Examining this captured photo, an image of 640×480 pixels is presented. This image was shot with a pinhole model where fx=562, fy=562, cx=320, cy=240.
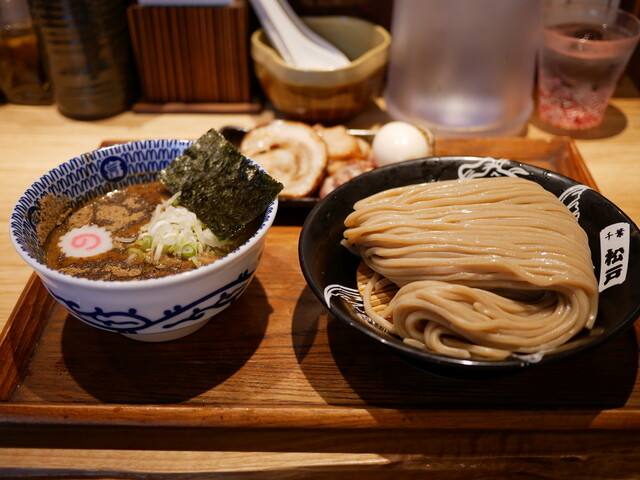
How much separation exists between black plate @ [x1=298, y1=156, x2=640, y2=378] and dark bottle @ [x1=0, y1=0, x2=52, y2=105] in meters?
1.74

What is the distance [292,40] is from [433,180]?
40.3 inches

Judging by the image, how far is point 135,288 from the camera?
44.8 inches

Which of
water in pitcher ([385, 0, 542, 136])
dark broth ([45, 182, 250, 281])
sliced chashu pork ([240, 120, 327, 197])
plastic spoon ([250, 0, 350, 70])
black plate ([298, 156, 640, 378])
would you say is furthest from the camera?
plastic spoon ([250, 0, 350, 70])

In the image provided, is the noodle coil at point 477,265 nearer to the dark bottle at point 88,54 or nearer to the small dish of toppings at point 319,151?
the small dish of toppings at point 319,151

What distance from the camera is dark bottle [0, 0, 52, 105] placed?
2.37 metres

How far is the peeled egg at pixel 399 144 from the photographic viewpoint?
1944mm

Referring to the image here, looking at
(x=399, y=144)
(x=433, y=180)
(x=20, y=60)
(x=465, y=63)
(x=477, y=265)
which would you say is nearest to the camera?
(x=477, y=265)

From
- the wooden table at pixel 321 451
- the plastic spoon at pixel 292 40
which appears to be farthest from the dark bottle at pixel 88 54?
the wooden table at pixel 321 451

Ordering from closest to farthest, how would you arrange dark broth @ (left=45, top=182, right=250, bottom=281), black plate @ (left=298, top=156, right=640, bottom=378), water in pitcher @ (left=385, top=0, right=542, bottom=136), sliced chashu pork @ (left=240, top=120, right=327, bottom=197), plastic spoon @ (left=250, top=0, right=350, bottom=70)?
black plate @ (left=298, top=156, right=640, bottom=378) → dark broth @ (left=45, top=182, right=250, bottom=281) → sliced chashu pork @ (left=240, top=120, right=327, bottom=197) → water in pitcher @ (left=385, top=0, right=542, bottom=136) → plastic spoon @ (left=250, top=0, right=350, bottom=70)

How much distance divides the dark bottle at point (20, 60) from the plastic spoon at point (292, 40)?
3.29ft

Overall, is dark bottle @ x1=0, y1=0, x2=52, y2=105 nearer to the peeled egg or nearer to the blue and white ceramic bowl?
the blue and white ceramic bowl

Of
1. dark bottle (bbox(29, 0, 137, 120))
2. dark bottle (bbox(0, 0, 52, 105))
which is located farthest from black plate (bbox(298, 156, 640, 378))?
dark bottle (bbox(0, 0, 52, 105))

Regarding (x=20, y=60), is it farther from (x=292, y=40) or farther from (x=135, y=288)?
(x=135, y=288)

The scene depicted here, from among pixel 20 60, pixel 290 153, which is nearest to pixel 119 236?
pixel 290 153
